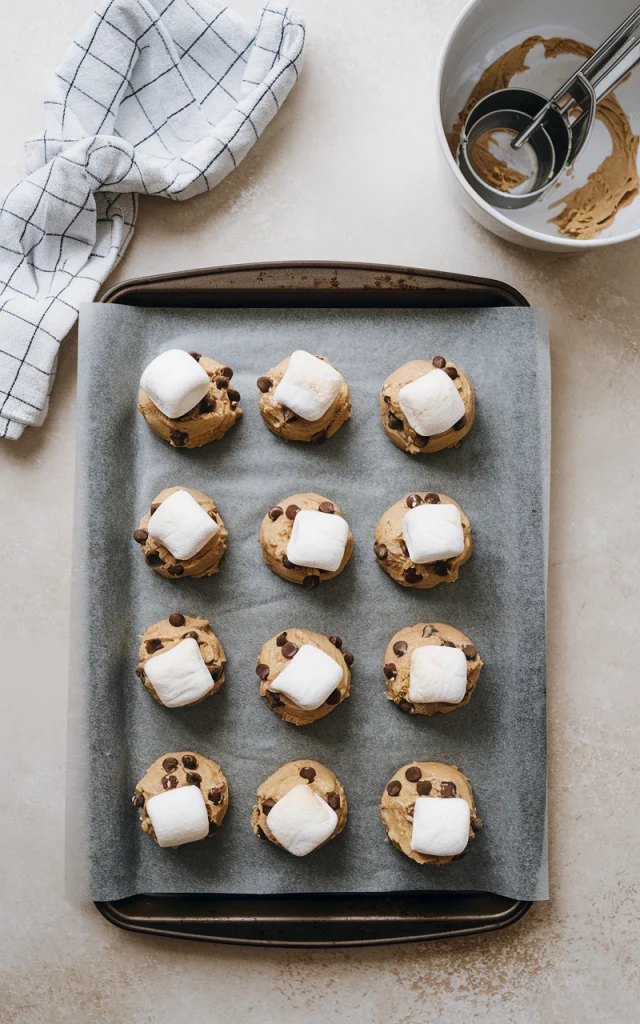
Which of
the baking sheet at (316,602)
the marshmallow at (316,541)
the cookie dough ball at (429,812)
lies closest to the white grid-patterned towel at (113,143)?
the baking sheet at (316,602)

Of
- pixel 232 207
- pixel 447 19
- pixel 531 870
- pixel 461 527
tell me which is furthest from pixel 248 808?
pixel 447 19

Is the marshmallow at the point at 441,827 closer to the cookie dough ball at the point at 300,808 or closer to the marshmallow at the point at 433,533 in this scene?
the cookie dough ball at the point at 300,808

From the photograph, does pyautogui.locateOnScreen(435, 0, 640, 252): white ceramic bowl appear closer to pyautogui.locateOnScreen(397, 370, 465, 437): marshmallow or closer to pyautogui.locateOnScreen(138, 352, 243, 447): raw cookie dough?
pyautogui.locateOnScreen(397, 370, 465, 437): marshmallow

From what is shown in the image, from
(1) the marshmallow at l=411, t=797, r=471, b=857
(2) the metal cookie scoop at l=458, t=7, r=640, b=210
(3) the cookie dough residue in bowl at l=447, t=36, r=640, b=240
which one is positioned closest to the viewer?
(1) the marshmallow at l=411, t=797, r=471, b=857

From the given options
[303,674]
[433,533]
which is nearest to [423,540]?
[433,533]

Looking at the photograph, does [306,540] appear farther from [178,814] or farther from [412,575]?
[178,814]

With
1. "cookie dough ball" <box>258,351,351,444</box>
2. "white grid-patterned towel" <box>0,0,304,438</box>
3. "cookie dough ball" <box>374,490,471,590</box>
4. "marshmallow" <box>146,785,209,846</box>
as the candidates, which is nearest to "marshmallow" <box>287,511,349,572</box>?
"cookie dough ball" <box>374,490,471,590</box>
